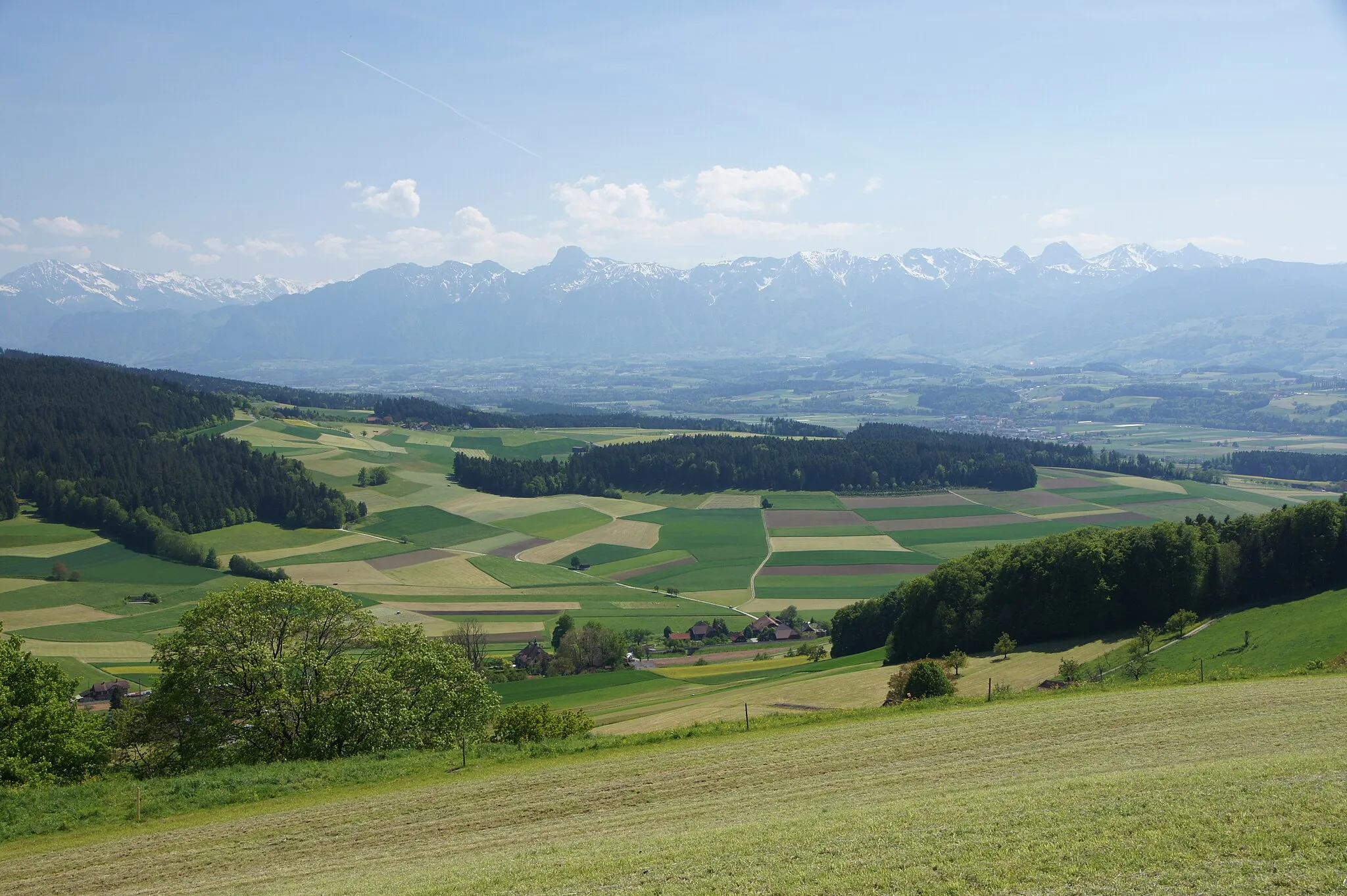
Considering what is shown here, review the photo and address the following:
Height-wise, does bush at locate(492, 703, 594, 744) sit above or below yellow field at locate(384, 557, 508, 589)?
above

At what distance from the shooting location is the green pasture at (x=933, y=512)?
12050 centimetres

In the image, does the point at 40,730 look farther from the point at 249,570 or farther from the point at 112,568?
the point at 112,568

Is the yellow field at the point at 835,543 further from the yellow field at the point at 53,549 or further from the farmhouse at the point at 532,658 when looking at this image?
the yellow field at the point at 53,549

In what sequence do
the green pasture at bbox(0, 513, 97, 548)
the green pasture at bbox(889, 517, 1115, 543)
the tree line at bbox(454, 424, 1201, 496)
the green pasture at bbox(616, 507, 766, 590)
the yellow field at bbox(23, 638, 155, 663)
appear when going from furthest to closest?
the tree line at bbox(454, 424, 1201, 496)
the green pasture at bbox(889, 517, 1115, 543)
the green pasture at bbox(0, 513, 97, 548)
the green pasture at bbox(616, 507, 766, 590)
the yellow field at bbox(23, 638, 155, 663)

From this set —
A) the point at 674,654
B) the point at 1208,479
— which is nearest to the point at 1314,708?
the point at 674,654

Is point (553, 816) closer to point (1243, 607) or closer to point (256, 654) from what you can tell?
point (256, 654)

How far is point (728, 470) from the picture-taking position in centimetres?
14950

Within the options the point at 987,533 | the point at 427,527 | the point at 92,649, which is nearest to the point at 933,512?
the point at 987,533

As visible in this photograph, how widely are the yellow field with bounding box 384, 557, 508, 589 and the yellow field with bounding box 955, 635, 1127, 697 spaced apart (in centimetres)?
5590

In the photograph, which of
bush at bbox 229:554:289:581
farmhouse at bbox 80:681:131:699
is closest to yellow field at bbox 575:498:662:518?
bush at bbox 229:554:289:581

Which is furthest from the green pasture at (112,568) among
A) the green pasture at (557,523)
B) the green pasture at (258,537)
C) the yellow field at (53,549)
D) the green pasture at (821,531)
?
the green pasture at (821,531)

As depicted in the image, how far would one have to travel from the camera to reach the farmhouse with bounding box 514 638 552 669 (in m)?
64.9

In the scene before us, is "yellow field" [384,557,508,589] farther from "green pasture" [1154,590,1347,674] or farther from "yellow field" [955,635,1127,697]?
"green pasture" [1154,590,1347,674]

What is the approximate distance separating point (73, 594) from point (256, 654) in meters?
68.3
